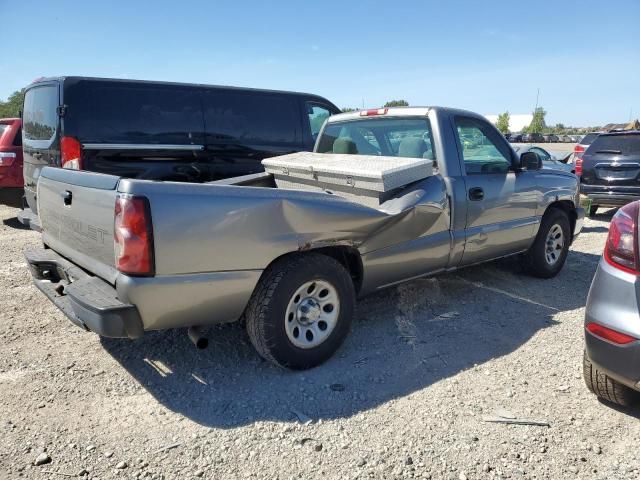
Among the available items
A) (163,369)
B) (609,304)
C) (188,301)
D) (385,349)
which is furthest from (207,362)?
(609,304)

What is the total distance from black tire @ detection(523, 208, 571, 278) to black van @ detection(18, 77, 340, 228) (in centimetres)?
356

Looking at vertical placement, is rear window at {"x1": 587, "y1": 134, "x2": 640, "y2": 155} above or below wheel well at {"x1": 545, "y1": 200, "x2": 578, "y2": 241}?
above

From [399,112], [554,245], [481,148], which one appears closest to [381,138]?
[399,112]

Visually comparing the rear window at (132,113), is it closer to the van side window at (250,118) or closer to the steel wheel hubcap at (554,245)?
the van side window at (250,118)

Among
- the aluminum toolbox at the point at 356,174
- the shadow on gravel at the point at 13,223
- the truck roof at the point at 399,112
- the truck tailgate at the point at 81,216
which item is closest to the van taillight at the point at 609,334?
the aluminum toolbox at the point at 356,174

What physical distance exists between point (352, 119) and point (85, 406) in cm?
346

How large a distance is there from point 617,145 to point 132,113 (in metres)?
8.51

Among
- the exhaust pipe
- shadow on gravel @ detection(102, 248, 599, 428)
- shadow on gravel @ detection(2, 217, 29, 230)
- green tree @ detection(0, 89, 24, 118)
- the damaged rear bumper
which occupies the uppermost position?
green tree @ detection(0, 89, 24, 118)

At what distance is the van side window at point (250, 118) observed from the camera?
646 centimetres

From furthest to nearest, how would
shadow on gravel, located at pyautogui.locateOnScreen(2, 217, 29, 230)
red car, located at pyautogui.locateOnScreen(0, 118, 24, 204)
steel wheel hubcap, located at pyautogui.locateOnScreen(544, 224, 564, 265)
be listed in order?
shadow on gravel, located at pyautogui.locateOnScreen(2, 217, 29, 230)
red car, located at pyautogui.locateOnScreen(0, 118, 24, 204)
steel wheel hubcap, located at pyautogui.locateOnScreen(544, 224, 564, 265)

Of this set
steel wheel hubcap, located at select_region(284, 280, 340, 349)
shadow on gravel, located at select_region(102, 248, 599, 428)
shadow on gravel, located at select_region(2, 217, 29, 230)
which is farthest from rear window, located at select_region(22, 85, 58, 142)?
steel wheel hubcap, located at select_region(284, 280, 340, 349)

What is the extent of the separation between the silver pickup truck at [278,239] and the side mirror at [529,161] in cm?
1

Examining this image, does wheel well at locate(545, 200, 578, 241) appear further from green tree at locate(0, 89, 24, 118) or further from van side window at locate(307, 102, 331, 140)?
green tree at locate(0, 89, 24, 118)

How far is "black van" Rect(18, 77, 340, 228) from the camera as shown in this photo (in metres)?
5.52
